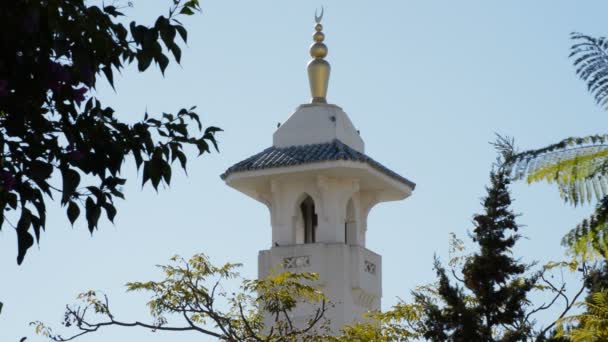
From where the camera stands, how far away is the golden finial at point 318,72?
30.8 meters

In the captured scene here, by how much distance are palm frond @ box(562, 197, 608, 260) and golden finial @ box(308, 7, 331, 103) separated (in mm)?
23426

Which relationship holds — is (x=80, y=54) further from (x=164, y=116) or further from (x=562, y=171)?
(x=562, y=171)

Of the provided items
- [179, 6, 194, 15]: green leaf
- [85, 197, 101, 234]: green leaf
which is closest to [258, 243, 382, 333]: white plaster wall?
[179, 6, 194, 15]: green leaf

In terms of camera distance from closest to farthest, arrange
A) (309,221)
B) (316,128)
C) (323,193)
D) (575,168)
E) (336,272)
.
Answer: (575,168)
(336,272)
(323,193)
(316,128)
(309,221)

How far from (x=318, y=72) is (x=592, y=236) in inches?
931

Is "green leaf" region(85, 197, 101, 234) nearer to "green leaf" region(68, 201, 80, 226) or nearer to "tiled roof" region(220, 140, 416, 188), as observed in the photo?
"green leaf" region(68, 201, 80, 226)

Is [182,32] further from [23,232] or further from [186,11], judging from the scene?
[23,232]

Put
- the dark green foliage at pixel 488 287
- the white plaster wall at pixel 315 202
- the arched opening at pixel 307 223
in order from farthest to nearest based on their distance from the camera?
the arched opening at pixel 307 223
the white plaster wall at pixel 315 202
the dark green foliage at pixel 488 287

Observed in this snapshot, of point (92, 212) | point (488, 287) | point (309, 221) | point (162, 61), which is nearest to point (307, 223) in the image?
point (309, 221)

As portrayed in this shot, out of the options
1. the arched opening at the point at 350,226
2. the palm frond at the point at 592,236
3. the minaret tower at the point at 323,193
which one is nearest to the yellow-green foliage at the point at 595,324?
the palm frond at the point at 592,236

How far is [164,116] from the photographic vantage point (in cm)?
811

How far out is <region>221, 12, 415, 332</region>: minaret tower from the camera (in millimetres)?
29094

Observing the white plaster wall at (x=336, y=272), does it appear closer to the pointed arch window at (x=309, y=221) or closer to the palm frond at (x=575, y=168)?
the pointed arch window at (x=309, y=221)

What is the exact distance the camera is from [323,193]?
29.8 meters
